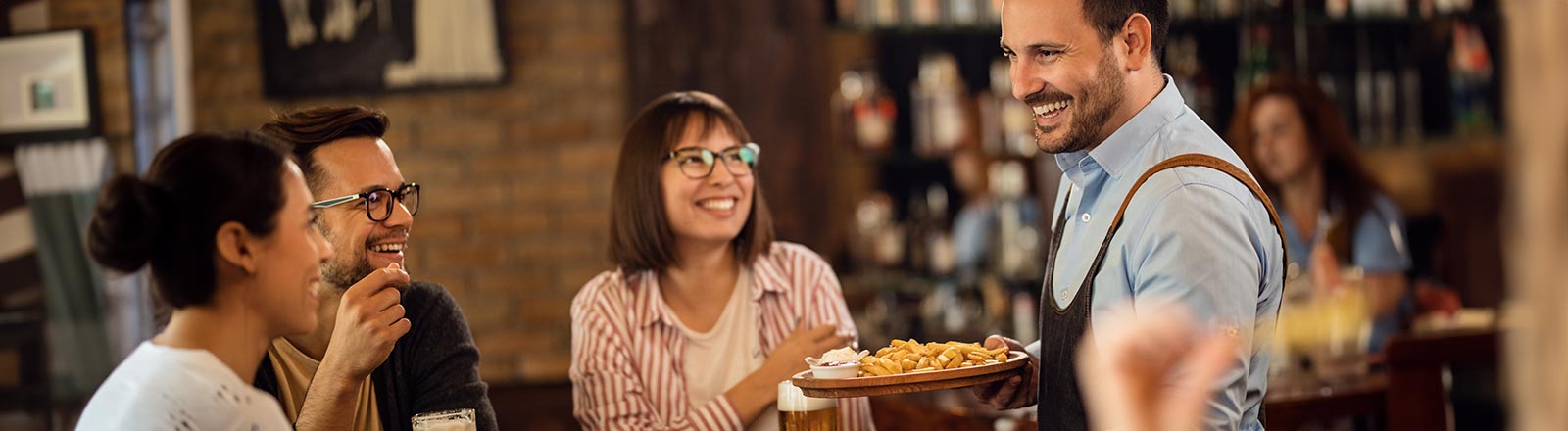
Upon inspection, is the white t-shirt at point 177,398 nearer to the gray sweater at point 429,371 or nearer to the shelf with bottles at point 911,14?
the gray sweater at point 429,371

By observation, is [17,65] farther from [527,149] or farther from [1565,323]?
[1565,323]

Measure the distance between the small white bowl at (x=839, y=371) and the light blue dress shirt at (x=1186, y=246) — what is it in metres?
0.33

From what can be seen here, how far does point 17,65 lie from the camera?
4.90 metres

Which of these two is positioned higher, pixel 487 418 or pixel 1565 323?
pixel 1565 323

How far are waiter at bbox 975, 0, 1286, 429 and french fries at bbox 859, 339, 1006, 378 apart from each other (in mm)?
92

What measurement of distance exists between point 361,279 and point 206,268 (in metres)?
0.64

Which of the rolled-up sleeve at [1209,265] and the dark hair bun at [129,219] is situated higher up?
the dark hair bun at [129,219]

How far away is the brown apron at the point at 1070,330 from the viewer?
6.66 ft

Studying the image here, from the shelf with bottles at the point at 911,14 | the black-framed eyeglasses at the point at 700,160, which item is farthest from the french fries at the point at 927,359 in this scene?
the shelf with bottles at the point at 911,14

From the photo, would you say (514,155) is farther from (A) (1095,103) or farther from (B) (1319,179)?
(A) (1095,103)

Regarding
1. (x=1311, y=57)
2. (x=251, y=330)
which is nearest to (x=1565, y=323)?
(x=251, y=330)

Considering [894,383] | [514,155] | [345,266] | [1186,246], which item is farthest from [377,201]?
[514,155]

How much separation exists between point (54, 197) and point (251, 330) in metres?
3.83

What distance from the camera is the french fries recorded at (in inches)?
85.4
